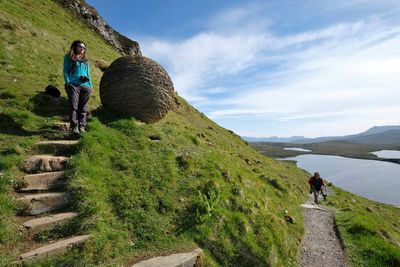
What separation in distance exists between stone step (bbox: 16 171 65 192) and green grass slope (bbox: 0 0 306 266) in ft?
1.20

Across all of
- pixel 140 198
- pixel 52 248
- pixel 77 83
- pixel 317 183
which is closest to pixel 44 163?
pixel 140 198

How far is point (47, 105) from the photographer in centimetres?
1527

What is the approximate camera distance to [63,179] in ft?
33.4

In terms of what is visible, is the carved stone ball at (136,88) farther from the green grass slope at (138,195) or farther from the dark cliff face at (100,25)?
the dark cliff face at (100,25)

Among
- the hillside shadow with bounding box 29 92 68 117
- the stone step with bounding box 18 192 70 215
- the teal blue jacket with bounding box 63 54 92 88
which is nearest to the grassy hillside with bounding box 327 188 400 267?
the stone step with bounding box 18 192 70 215

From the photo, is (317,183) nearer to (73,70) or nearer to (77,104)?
(77,104)

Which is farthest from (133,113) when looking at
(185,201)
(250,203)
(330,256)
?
(330,256)

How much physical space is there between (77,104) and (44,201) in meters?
5.40

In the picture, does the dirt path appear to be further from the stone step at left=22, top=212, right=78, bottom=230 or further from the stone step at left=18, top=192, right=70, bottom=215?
the stone step at left=18, top=192, right=70, bottom=215

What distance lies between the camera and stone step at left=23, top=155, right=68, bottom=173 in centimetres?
1032

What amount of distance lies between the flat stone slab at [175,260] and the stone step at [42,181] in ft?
13.1

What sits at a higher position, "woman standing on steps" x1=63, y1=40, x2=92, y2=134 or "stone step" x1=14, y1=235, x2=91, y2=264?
"woman standing on steps" x1=63, y1=40, x2=92, y2=134

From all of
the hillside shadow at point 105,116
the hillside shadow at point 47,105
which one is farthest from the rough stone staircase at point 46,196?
the hillside shadow at point 105,116

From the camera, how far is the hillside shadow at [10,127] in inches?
480
